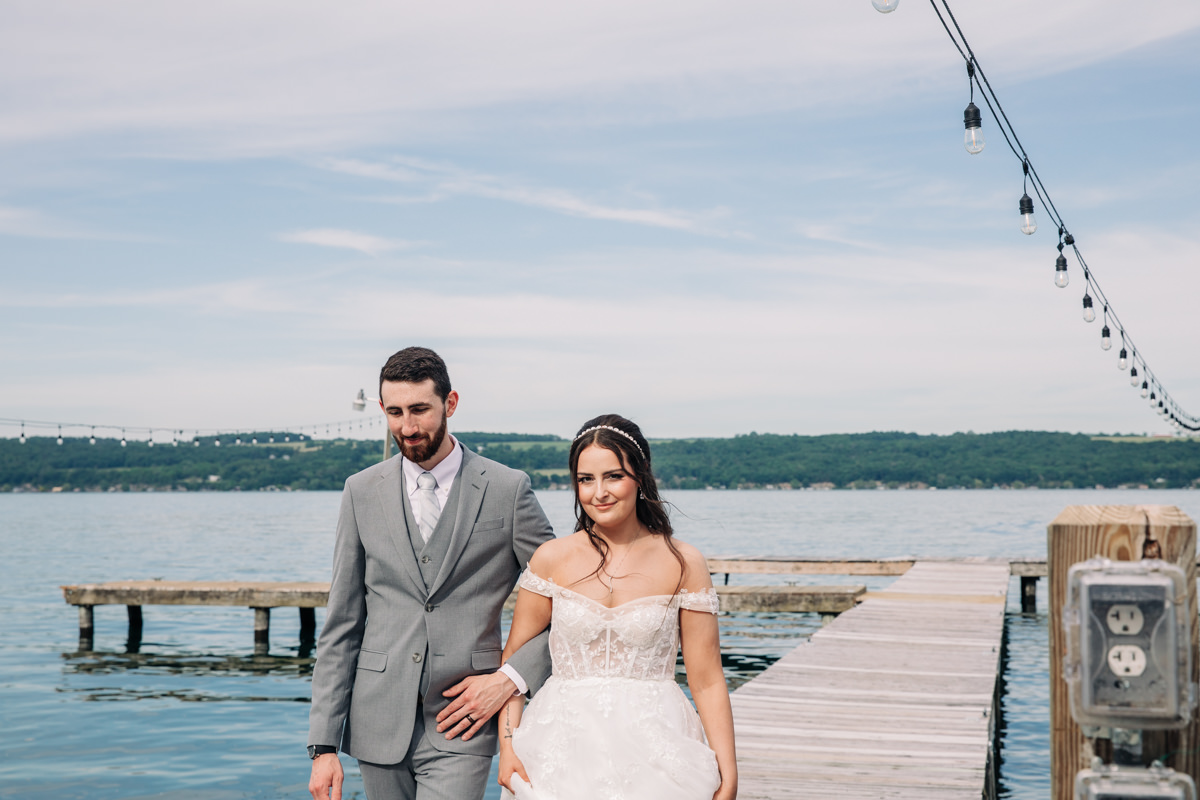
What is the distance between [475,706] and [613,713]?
1.71 feet

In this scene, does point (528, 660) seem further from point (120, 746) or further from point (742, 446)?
point (742, 446)

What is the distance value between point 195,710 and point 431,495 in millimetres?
14025

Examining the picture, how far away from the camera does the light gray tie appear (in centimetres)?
417

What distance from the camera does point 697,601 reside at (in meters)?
3.85

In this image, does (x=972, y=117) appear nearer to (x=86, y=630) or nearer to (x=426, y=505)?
(x=426, y=505)

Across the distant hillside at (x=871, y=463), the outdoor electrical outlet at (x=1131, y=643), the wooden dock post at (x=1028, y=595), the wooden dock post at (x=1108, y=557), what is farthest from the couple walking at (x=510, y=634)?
the distant hillside at (x=871, y=463)

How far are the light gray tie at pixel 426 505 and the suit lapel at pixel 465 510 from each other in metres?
0.09

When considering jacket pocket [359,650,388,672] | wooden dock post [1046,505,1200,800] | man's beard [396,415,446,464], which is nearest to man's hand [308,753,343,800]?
jacket pocket [359,650,388,672]

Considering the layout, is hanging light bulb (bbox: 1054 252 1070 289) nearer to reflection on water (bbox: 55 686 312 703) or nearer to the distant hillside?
reflection on water (bbox: 55 686 312 703)

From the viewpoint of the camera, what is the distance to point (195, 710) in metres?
16.5

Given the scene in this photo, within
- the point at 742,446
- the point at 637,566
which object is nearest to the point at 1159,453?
the point at 742,446

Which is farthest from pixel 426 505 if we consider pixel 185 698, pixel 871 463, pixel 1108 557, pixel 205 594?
pixel 871 463

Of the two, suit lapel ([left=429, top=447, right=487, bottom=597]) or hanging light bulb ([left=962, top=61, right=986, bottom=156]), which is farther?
hanging light bulb ([left=962, top=61, right=986, bottom=156])

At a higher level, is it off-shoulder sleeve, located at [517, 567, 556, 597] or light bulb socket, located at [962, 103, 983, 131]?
light bulb socket, located at [962, 103, 983, 131]
